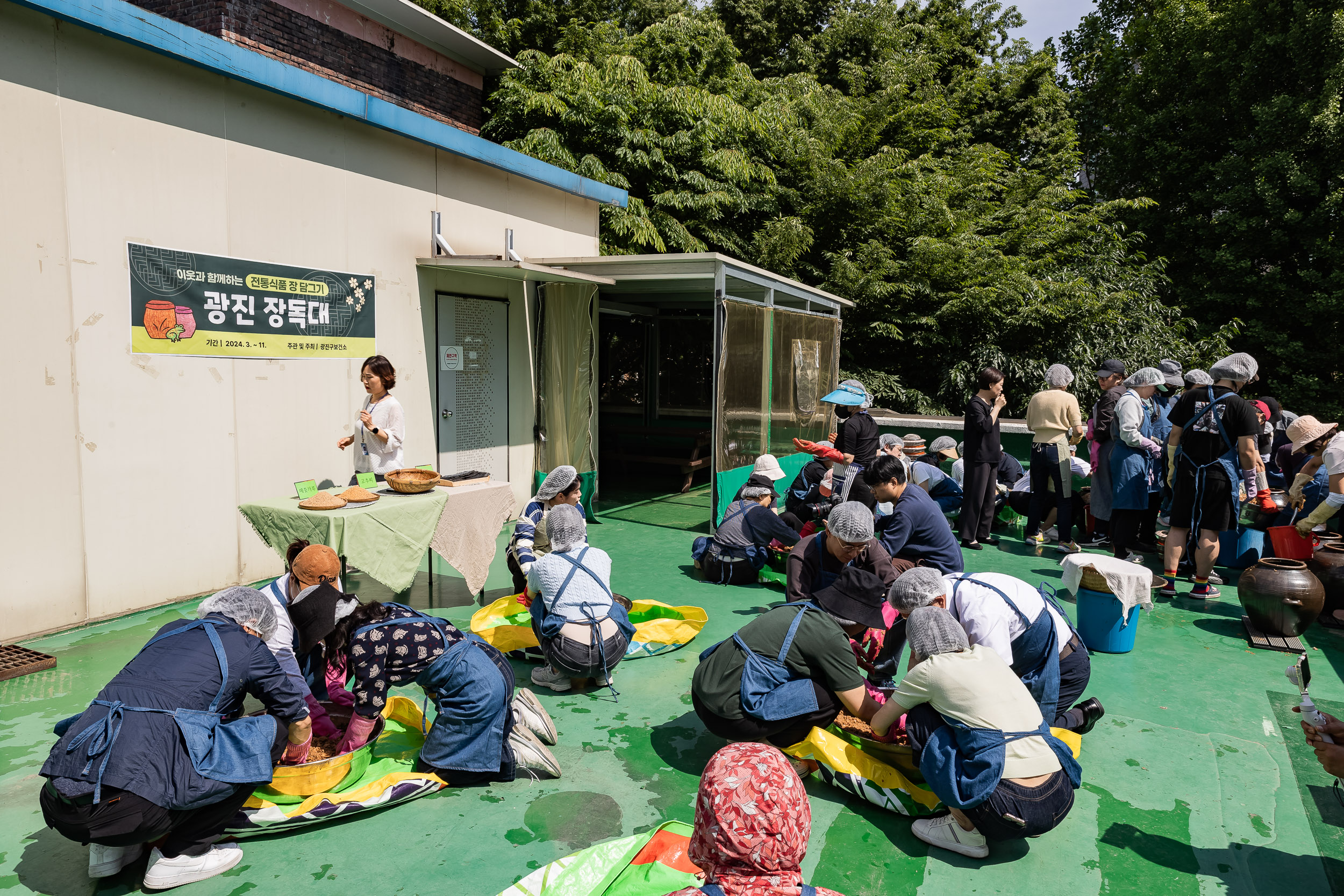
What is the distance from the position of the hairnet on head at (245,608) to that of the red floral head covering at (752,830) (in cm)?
194

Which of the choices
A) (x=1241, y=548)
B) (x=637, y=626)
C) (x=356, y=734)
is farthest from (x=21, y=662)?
(x=1241, y=548)

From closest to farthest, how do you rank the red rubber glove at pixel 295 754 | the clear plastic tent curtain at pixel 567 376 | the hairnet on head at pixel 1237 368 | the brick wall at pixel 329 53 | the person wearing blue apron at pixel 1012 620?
1. the red rubber glove at pixel 295 754
2. the person wearing blue apron at pixel 1012 620
3. the hairnet on head at pixel 1237 368
4. the clear plastic tent curtain at pixel 567 376
5. the brick wall at pixel 329 53

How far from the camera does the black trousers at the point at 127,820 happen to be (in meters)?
2.44

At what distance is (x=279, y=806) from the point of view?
2975mm

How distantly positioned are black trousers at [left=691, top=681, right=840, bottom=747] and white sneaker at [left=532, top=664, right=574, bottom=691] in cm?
114

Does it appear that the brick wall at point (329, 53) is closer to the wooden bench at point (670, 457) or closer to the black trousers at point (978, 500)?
the wooden bench at point (670, 457)

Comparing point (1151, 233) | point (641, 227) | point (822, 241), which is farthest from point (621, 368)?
point (1151, 233)

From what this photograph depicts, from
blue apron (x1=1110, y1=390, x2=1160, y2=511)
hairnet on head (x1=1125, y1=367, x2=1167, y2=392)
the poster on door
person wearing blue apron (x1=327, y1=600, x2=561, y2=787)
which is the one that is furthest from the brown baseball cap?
hairnet on head (x1=1125, y1=367, x2=1167, y2=392)

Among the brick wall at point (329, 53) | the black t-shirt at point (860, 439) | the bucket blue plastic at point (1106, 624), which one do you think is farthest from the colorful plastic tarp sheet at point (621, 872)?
the brick wall at point (329, 53)

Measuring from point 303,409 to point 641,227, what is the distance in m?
9.28

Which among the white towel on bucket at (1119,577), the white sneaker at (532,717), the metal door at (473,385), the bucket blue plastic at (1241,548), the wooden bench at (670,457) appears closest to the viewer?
the white sneaker at (532,717)

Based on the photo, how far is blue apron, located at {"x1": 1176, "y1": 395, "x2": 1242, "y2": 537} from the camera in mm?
5918

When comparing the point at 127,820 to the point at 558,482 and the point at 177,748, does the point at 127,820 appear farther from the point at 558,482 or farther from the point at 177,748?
the point at 558,482

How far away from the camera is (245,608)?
9.37 feet
